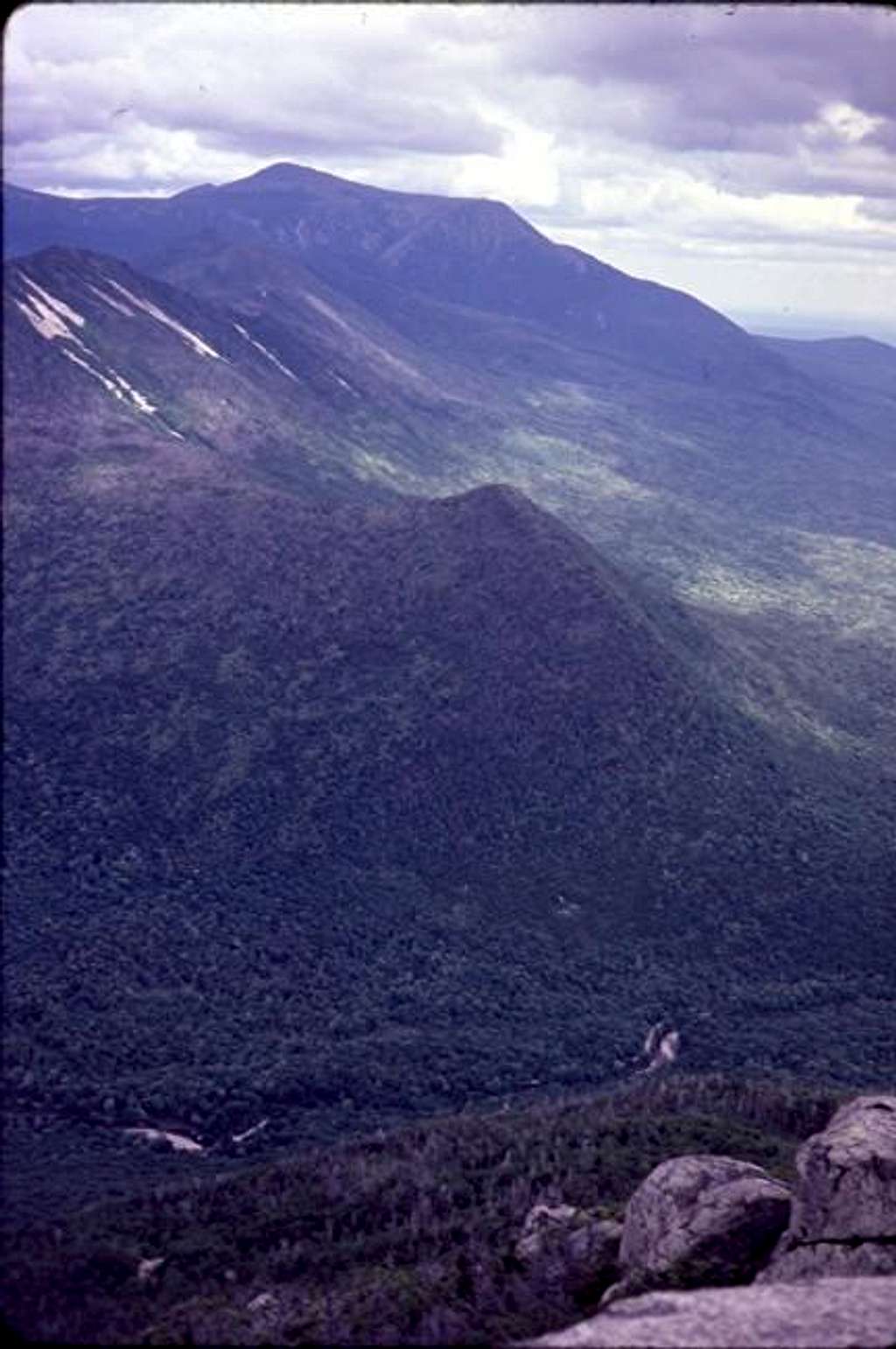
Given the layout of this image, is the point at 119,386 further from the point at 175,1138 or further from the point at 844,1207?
the point at 844,1207

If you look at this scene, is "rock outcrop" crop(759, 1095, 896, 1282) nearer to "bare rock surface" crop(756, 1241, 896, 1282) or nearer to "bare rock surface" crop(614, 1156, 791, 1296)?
"bare rock surface" crop(756, 1241, 896, 1282)

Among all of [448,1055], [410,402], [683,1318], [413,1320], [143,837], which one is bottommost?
[448,1055]

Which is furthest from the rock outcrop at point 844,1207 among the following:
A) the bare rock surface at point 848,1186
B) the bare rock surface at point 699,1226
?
the bare rock surface at point 699,1226

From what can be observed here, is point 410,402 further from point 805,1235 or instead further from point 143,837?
point 805,1235

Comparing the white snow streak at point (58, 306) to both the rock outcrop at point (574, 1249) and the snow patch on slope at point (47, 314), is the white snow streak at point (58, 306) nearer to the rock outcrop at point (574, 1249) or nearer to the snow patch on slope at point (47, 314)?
the snow patch on slope at point (47, 314)

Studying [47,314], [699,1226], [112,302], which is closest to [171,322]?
[112,302]

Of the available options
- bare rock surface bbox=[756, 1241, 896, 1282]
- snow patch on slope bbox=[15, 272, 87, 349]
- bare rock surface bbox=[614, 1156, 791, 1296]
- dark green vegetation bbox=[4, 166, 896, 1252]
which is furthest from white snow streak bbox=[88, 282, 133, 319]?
bare rock surface bbox=[756, 1241, 896, 1282]

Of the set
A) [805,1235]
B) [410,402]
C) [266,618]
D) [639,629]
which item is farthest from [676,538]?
[805,1235]
